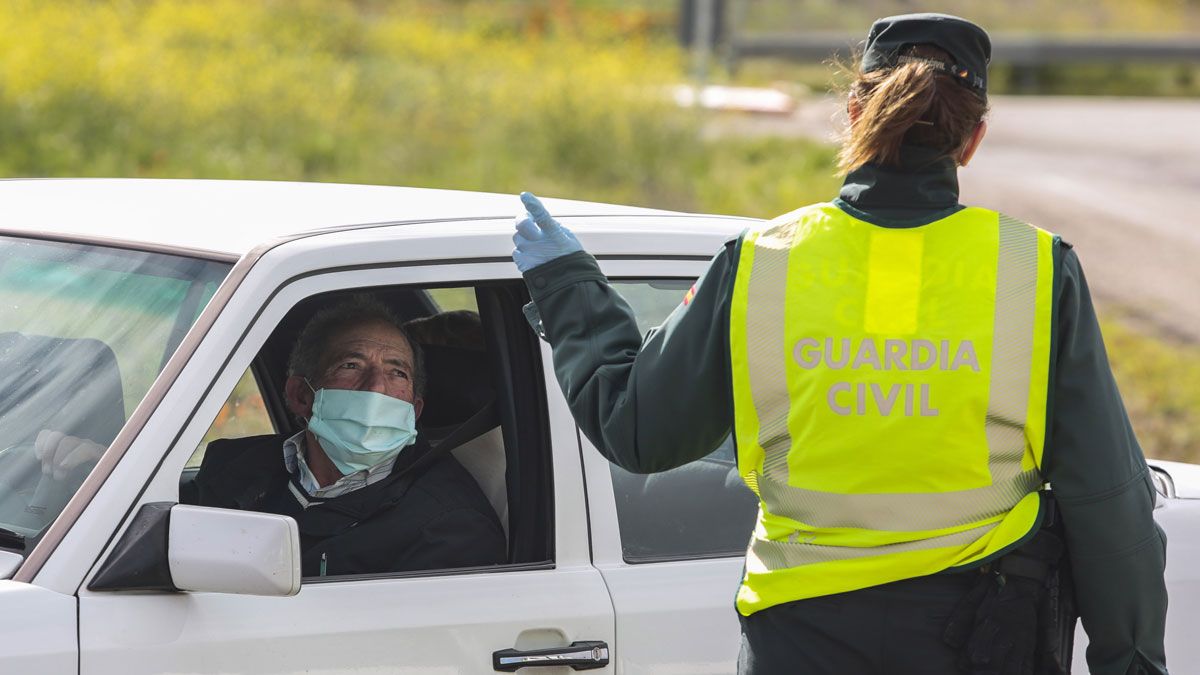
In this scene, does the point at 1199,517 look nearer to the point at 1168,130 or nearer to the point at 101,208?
the point at 101,208

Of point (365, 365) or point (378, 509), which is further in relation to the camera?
point (365, 365)

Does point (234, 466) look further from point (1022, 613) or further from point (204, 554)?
point (1022, 613)

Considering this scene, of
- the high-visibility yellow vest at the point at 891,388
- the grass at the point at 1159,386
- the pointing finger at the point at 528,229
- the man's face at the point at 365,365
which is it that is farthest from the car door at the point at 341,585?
the grass at the point at 1159,386

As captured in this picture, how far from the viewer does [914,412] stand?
7.41 feet

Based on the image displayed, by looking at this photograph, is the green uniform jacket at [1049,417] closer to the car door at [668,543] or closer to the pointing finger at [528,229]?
the pointing finger at [528,229]

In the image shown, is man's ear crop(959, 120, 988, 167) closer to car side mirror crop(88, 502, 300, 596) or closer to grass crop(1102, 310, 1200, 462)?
car side mirror crop(88, 502, 300, 596)

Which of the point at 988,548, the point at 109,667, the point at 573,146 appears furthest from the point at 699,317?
the point at 573,146

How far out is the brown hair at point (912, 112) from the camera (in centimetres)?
231

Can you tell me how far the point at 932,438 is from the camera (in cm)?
227

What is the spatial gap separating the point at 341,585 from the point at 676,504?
0.73 metres

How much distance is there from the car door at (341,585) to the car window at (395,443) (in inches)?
1.6

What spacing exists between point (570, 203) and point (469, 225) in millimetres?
516

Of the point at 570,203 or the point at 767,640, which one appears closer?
the point at 767,640

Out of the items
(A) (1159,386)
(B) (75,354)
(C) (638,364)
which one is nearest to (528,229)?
(C) (638,364)
